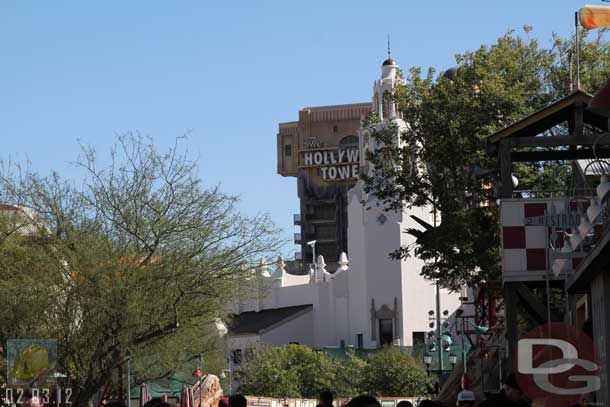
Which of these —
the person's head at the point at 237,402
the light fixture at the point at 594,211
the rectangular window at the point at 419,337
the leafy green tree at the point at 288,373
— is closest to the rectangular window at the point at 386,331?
the rectangular window at the point at 419,337

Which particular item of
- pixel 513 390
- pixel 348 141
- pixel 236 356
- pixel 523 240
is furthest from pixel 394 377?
pixel 513 390

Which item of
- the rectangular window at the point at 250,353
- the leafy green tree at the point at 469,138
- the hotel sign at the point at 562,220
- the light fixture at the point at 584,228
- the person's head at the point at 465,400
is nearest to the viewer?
the person's head at the point at 465,400

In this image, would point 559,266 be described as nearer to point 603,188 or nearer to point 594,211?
point 594,211

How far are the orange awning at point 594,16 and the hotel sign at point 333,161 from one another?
14621 centimetres

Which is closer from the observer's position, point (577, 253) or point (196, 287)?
point (577, 253)

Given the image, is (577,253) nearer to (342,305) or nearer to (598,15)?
(598,15)

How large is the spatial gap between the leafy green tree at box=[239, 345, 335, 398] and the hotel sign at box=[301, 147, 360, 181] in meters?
64.7

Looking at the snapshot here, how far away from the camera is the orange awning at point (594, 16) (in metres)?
16.0

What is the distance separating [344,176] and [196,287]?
131696 millimetres

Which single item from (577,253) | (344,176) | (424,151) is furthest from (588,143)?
(344,176)

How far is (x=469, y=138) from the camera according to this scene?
40281 mm

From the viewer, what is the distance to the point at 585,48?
143 feet

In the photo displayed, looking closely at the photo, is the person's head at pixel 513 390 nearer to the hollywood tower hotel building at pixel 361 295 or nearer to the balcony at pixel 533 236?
the balcony at pixel 533 236

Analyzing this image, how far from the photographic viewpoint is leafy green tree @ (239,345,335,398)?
3745 inches
